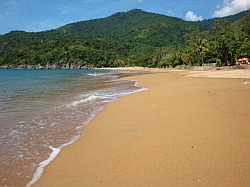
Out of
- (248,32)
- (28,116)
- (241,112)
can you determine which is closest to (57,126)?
(28,116)

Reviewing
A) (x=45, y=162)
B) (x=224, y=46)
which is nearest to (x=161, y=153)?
(x=45, y=162)

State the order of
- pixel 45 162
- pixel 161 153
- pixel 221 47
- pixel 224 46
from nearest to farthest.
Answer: pixel 161 153 → pixel 45 162 → pixel 224 46 → pixel 221 47

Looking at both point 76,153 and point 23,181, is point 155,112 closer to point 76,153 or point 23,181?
point 76,153

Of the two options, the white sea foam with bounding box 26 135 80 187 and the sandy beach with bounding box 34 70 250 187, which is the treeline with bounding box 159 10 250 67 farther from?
the white sea foam with bounding box 26 135 80 187

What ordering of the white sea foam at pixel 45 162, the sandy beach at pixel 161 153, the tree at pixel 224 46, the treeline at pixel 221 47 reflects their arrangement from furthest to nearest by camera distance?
the treeline at pixel 221 47 → the tree at pixel 224 46 → the white sea foam at pixel 45 162 → the sandy beach at pixel 161 153

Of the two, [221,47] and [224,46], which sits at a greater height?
[224,46]

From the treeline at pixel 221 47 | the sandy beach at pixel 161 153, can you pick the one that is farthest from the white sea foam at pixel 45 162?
the treeline at pixel 221 47

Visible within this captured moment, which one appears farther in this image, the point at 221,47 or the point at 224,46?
the point at 221,47

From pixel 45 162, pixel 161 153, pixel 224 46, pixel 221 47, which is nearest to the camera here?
pixel 161 153

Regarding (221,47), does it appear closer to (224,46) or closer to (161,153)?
(224,46)

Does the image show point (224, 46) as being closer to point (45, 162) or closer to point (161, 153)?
point (161, 153)

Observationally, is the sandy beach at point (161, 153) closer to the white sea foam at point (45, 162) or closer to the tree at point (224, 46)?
the white sea foam at point (45, 162)

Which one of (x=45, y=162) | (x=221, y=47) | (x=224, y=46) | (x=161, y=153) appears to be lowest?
(x=45, y=162)

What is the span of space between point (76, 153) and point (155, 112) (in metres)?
4.64
